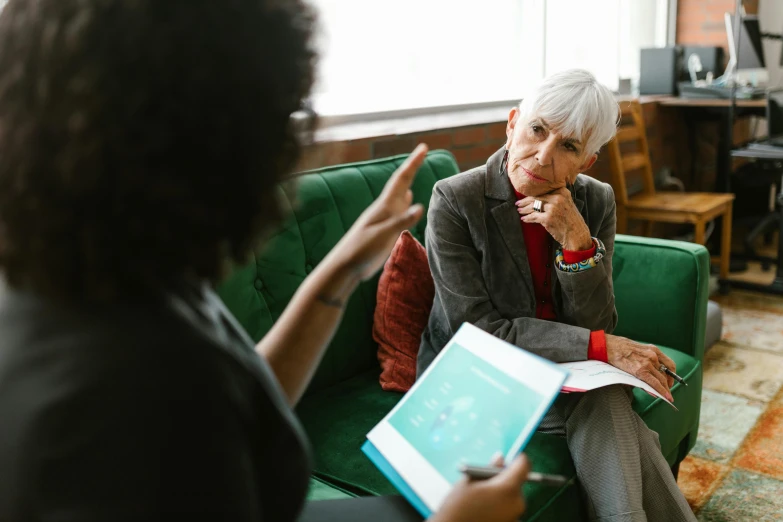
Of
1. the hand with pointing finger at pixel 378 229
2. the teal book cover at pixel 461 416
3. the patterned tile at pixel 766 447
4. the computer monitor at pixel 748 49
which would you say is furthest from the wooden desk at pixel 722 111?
the hand with pointing finger at pixel 378 229

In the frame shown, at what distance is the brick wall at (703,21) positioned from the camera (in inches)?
175

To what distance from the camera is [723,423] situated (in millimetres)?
2311

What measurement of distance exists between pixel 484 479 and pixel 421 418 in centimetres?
19

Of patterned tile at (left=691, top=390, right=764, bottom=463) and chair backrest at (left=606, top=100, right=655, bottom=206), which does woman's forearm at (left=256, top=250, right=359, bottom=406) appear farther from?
chair backrest at (left=606, top=100, right=655, bottom=206)

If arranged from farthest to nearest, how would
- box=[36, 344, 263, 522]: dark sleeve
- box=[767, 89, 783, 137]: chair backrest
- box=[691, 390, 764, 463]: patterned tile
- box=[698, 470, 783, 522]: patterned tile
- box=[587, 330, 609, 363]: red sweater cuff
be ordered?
box=[767, 89, 783, 137]: chair backrest, box=[691, 390, 764, 463]: patterned tile, box=[698, 470, 783, 522]: patterned tile, box=[587, 330, 609, 363]: red sweater cuff, box=[36, 344, 263, 522]: dark sleeve

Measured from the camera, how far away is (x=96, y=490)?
507 mm

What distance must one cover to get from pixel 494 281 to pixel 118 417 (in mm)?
1129

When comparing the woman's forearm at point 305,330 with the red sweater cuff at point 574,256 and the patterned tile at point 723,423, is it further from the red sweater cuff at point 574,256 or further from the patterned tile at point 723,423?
the patterned tile at point 723,423

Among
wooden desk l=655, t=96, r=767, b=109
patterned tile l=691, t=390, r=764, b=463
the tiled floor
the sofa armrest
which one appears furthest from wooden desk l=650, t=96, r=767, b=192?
the sofa armrest

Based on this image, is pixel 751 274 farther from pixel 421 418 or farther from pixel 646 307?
pixel 421 418

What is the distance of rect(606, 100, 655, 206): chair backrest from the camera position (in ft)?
11.1

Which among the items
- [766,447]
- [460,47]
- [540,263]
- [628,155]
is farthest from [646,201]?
[540,263]

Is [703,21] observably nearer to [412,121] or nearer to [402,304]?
[412,121]

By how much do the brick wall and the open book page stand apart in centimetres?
380
